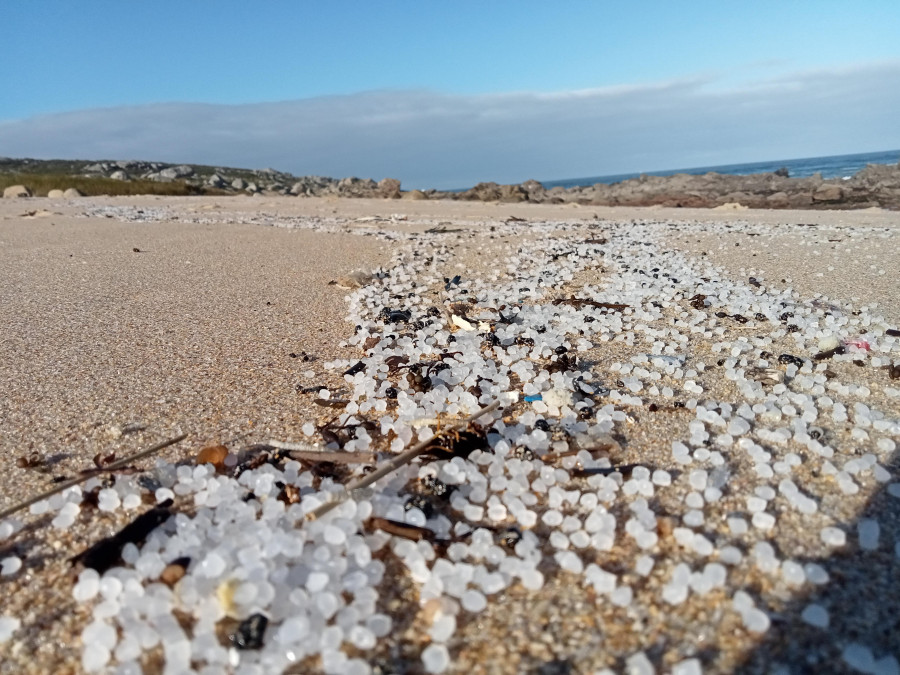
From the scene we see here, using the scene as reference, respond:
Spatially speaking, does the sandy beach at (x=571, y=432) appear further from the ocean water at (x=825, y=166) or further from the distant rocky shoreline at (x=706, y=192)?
the ocean water at (x=825, y=166)

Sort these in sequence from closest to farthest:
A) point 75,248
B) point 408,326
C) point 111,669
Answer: point 111,669 < point 408,326 < point 75,248

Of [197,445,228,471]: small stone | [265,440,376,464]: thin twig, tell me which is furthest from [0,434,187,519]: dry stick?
[265,440,376,464]: thin twig

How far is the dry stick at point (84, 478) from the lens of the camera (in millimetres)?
1563

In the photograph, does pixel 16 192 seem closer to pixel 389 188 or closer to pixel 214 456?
pixel 389 188

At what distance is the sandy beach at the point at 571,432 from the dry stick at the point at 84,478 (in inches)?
1.8

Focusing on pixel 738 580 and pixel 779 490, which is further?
pixel 779 490

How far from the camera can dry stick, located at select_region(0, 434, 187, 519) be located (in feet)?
5.13

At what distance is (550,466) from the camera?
1.85 meters

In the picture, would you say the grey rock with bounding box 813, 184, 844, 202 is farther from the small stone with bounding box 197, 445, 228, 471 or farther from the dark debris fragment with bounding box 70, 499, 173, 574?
the dark debris fragment with bounding box 70, 499, 173, 574

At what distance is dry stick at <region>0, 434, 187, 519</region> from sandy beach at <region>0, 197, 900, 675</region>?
0.04 m

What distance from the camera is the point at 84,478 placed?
1704 mm

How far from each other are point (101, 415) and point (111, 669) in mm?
1204

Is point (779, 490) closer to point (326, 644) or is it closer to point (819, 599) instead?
point (819, 599)

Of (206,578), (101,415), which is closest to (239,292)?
(101,415)
